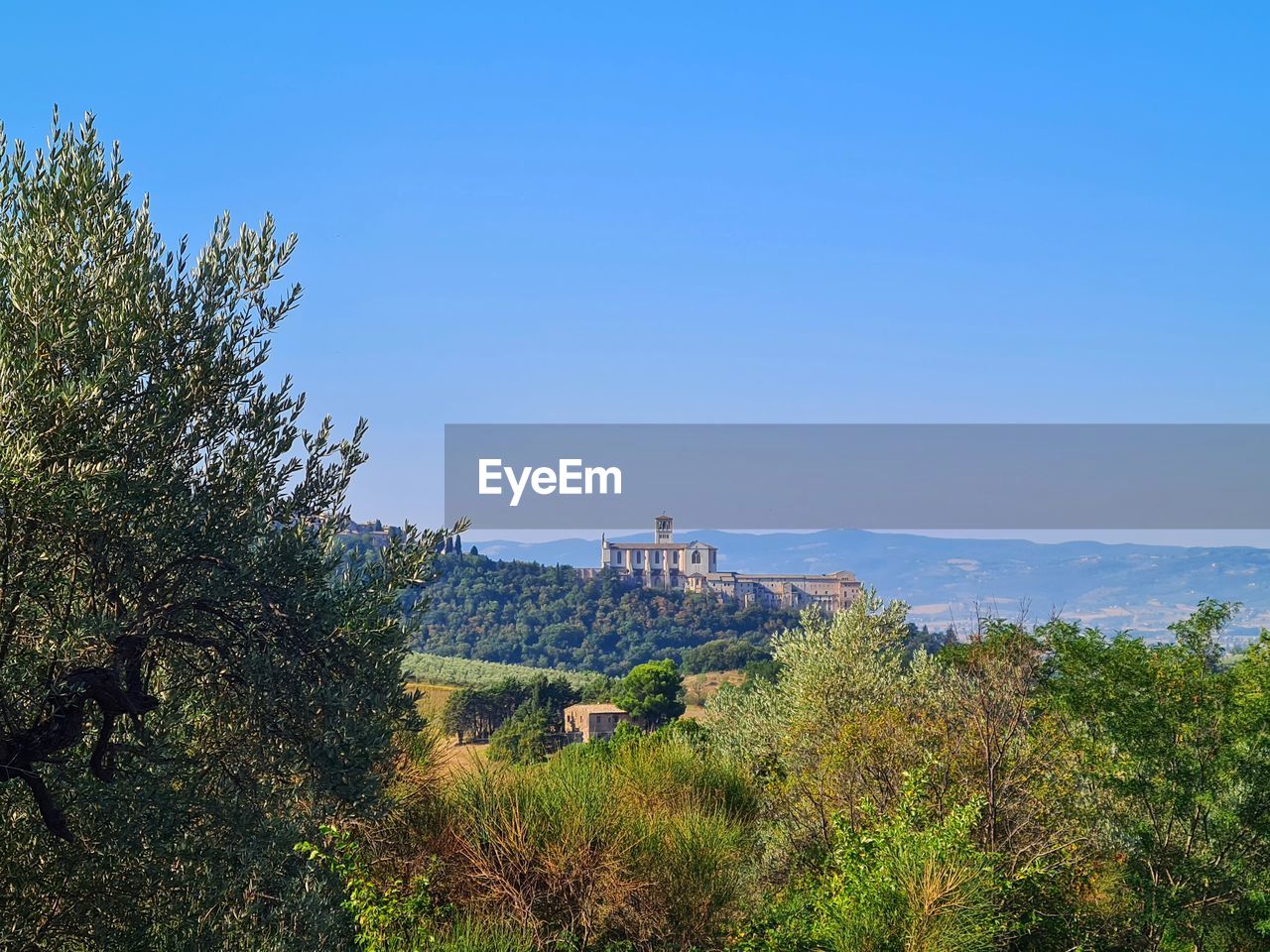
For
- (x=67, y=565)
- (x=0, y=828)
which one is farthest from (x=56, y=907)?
(x=67, y=565)

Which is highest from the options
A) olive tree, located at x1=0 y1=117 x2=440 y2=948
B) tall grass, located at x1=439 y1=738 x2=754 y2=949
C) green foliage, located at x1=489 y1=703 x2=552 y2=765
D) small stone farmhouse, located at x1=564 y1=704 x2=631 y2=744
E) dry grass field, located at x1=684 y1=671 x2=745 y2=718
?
olive tree, located at x1=0 y1=117 x2=440 y2=948

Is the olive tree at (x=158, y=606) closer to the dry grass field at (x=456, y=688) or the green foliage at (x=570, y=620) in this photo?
the dry grass field at (x=456, y=688)

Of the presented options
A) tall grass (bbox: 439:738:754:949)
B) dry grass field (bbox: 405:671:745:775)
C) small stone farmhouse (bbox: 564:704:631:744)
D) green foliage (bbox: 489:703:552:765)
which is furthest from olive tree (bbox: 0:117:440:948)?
small stone farmhouse (bbox: 564:704:631:744)

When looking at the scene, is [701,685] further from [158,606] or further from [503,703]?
[158,606]

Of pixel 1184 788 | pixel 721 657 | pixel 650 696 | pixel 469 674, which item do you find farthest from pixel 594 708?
pixel 1184 788

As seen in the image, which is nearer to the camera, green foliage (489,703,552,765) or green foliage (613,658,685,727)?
green foliage (489,703,552,765)

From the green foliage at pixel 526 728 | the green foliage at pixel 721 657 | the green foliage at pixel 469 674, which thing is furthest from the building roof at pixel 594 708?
the green foliage at pixel 721 657

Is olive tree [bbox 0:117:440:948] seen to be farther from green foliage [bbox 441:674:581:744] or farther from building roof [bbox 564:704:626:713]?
building roof [bbox 564:704:626:713]
